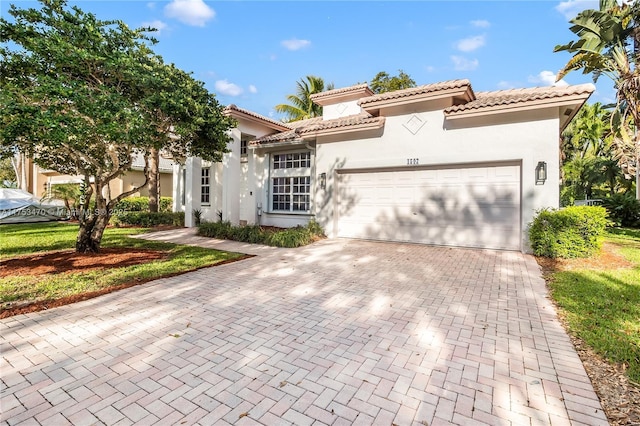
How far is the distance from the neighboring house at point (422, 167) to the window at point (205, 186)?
67.0 inches

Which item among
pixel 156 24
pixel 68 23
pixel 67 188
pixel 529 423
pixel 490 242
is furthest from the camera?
pixel 67 188

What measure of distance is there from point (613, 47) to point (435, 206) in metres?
10.7

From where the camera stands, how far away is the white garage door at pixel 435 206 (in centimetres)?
938

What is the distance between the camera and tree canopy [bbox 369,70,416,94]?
24.3 meters

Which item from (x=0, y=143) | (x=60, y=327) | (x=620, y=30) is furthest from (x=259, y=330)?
(x=620, y=30)

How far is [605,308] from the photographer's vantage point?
4.75 meters

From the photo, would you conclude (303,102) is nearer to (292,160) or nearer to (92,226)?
(292,160)

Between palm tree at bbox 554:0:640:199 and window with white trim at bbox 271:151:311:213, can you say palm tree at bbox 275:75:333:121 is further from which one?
palm tree at bbox 554:0:640:199

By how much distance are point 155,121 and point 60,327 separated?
453 centimetres

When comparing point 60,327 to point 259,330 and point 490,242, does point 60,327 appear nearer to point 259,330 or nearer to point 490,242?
point 259,330

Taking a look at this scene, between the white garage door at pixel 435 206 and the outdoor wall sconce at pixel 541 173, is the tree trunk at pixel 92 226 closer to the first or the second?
the white garage door at pixel 435 206

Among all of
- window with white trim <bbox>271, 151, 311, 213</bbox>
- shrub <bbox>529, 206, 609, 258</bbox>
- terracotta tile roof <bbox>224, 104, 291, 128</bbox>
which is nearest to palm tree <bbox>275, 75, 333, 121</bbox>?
terracotta tile roof <bbox>224, 104, 291, 128</bbox>

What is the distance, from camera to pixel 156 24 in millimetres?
7211

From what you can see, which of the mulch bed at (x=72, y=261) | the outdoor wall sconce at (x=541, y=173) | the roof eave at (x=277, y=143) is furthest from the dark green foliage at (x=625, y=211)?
the mulch bed at (x=72, y=261)
